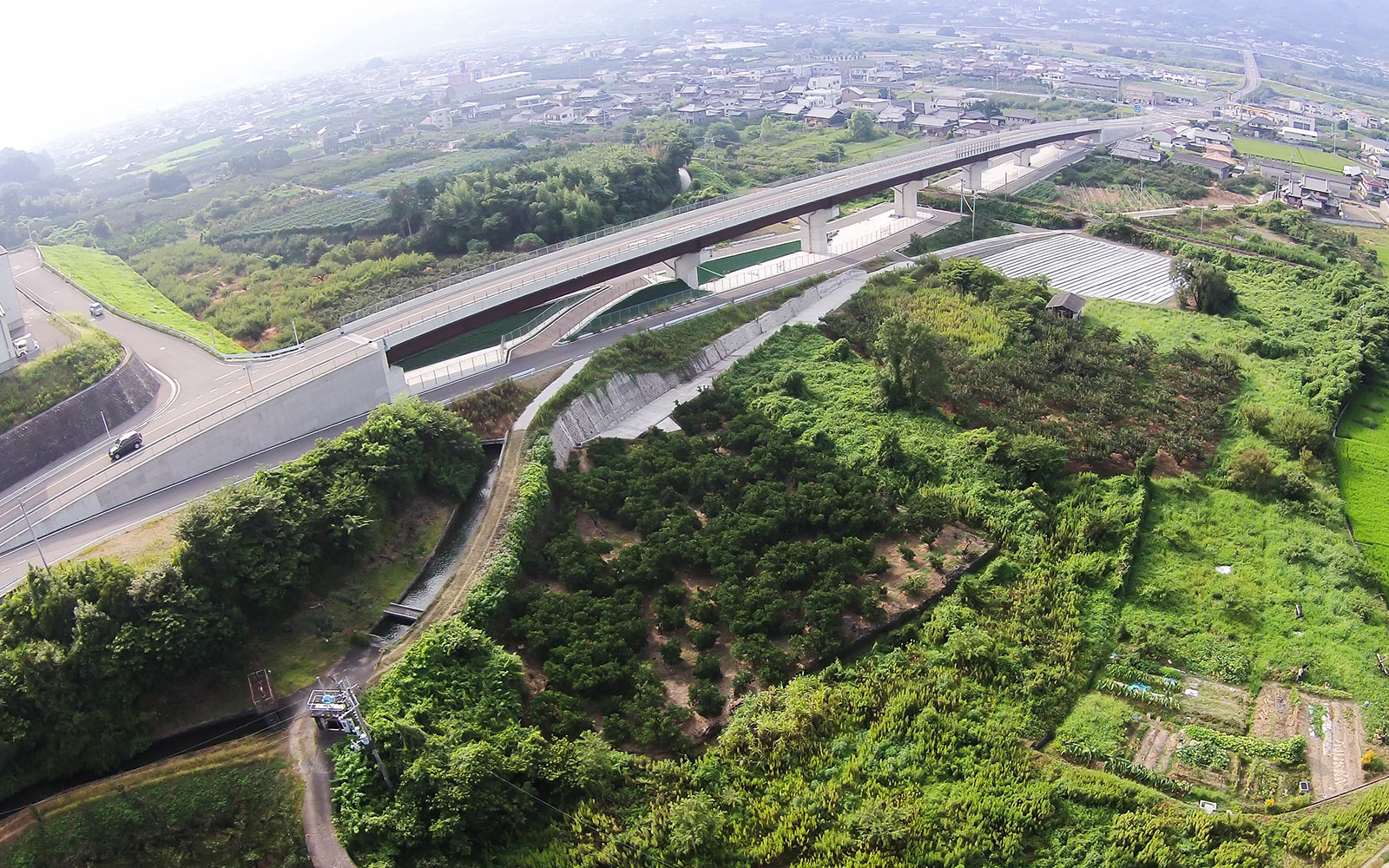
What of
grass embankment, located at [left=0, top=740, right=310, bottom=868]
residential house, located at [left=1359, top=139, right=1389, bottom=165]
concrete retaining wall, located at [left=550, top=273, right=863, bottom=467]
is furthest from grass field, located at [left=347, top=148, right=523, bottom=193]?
residential house, located at [left=1359, top=139, right=1389, bottom=165]

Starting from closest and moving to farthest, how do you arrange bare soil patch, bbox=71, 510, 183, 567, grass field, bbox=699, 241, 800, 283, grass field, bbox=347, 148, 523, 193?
1. bare soil patch, bbox=71, 510, 183, 567
2. grass field, bbox=699, 241, 800, 283
3. grass field, bbox=347, 148, 523, 193

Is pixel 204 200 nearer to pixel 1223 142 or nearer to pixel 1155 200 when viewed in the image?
pixel 1155 200

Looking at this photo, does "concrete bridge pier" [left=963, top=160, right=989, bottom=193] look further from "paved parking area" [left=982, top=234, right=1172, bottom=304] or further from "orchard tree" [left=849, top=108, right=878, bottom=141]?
"orchard tree" [left=849, top=108, right=878, bottom=141]

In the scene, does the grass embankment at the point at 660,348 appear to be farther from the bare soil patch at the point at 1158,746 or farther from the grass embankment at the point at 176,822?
the bare soil patch at the point at 1158,746

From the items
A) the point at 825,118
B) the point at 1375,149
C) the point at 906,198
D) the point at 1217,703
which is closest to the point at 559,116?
the point at 825,118

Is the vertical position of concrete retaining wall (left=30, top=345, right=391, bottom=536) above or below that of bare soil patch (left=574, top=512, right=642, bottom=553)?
above

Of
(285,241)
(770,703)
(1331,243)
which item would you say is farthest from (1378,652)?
(285,241)

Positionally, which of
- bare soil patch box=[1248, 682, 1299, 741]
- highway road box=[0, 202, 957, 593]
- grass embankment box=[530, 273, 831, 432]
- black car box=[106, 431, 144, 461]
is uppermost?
black car box=[106, 431, 144, 461]
